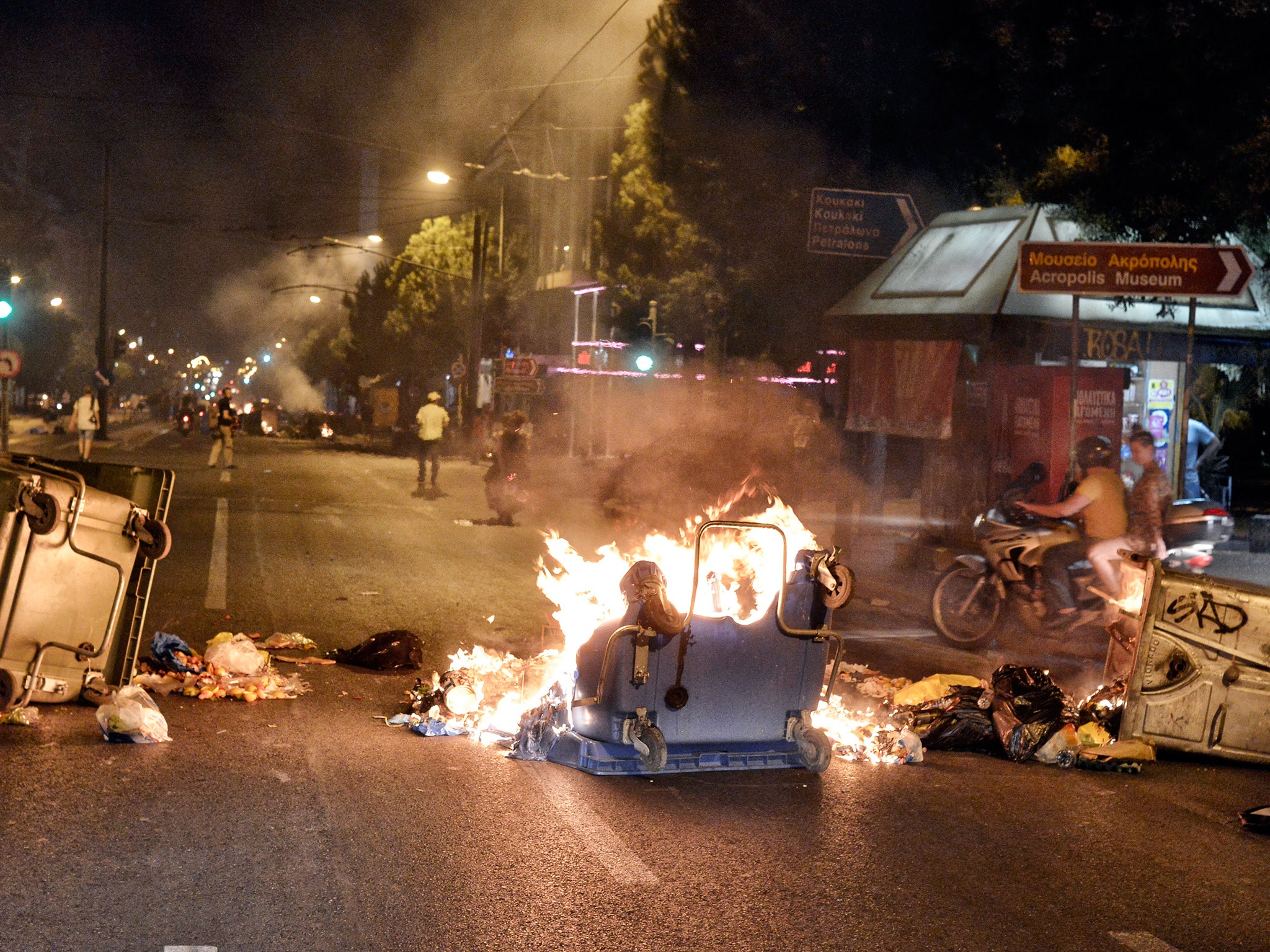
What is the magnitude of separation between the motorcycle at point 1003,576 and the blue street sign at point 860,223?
701 centimetres

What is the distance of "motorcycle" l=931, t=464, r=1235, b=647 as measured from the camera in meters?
9.74

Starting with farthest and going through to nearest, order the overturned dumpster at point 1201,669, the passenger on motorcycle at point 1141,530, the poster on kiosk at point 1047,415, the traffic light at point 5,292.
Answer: the traffic light at point 5,292
the poster on kiosk at point 1047,415
the passenger on motorcycle at point 1141,530
the overturned dumpster at point 1201,669

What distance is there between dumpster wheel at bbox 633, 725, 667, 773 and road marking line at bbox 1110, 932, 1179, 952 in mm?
2153

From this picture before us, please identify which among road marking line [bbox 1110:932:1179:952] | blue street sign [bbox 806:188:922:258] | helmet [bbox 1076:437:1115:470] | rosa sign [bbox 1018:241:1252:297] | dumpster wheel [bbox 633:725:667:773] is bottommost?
road marking line [bbox 1110:932:1179:952]

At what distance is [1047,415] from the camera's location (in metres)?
16.1

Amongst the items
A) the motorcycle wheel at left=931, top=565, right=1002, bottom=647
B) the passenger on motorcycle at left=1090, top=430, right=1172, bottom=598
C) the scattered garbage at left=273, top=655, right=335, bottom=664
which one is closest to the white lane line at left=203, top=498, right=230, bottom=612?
the scattered garbage at left=273, top=655, right=335, bottom=664

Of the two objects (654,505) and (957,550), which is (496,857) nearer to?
(957,550)

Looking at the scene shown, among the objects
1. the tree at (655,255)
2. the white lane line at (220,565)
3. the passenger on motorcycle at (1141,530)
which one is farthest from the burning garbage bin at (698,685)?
the tree at (655,255)

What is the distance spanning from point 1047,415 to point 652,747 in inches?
468

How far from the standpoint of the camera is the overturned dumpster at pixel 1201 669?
650 centimetres

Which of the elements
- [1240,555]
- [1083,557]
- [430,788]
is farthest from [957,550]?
[430,788]

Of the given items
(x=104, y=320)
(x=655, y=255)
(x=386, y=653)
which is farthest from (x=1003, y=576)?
(x=104, y=320)

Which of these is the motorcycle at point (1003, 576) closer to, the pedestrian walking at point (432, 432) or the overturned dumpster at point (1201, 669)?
the overturned dumpster at point (1201, 669)

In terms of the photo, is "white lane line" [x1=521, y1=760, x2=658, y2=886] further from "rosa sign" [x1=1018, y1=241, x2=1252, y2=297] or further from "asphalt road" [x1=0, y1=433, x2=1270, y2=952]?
"rosa sign" [x1=1018, y1=241, x2=1252, y2=297]
